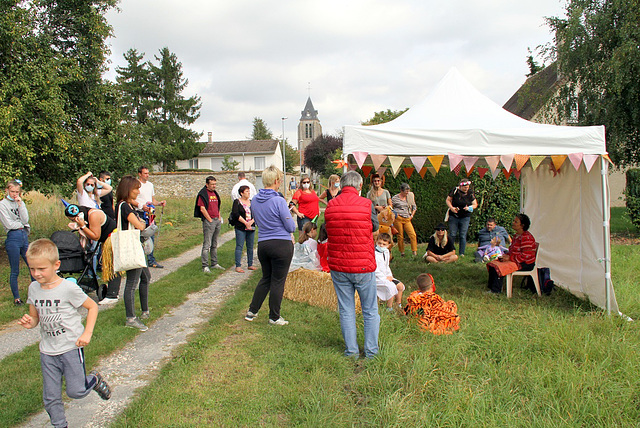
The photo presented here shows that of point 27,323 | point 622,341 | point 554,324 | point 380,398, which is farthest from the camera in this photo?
point 554,324

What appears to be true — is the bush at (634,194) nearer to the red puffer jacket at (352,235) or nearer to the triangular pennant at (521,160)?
the triangular pennant at (521,160)

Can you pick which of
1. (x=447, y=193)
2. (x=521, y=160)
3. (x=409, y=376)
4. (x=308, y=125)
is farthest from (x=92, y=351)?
(x=308, y=125)

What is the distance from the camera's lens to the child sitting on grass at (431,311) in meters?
4.59

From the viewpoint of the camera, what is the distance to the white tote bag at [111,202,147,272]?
4.54 meters

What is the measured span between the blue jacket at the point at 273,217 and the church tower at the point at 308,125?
107m

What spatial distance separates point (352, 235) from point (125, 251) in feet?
8.10

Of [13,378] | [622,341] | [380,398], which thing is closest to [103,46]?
[13,378]

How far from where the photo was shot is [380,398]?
10.8 feet

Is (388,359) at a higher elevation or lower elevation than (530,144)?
lower

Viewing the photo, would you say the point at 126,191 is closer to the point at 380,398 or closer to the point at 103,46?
the point at 380,398

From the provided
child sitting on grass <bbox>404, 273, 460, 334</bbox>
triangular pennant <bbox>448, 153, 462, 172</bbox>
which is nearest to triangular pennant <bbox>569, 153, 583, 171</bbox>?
triangular pennant <bbox>448, 153, 462, 172</bbox>

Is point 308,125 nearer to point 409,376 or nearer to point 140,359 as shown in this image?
point 140,359

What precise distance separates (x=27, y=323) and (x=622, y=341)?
5123 millimetres

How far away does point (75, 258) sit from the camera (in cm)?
580
